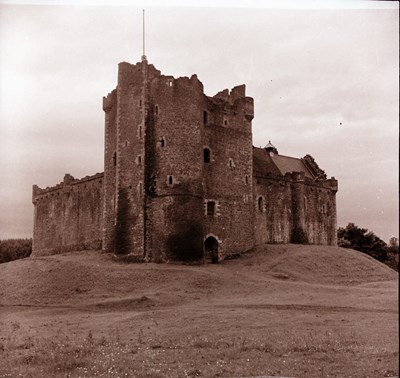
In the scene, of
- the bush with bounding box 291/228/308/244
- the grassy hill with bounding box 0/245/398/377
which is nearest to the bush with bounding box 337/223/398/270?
the bush with bounding box 291/228/308/244

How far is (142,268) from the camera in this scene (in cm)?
3431

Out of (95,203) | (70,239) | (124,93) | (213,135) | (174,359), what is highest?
(124,93)

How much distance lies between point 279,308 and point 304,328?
445cm

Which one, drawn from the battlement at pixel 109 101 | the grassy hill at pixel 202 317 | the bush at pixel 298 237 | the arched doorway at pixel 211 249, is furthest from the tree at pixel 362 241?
the battlement at pixel 109 101

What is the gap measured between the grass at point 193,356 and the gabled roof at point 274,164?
29.9 m

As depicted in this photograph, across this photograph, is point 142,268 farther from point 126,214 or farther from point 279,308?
point 279,308

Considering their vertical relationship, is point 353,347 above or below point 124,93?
below

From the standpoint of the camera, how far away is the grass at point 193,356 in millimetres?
14922

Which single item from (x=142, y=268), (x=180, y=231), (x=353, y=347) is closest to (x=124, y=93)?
(x=180, y=231)

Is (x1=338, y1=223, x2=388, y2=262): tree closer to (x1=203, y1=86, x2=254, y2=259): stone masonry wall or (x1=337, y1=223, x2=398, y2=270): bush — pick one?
(x1=337, y1=223, x2=398, y2=270): bush

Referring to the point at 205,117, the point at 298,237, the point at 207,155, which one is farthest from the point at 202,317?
the point at 298,237

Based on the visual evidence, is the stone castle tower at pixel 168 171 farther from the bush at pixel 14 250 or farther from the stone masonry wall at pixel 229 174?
the bush at pixel 14 250

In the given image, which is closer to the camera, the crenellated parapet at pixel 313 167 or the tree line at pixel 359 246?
the crenellated parapet at pixel 313 167

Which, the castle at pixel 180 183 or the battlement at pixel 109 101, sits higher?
the battlement at pixel 109 101
